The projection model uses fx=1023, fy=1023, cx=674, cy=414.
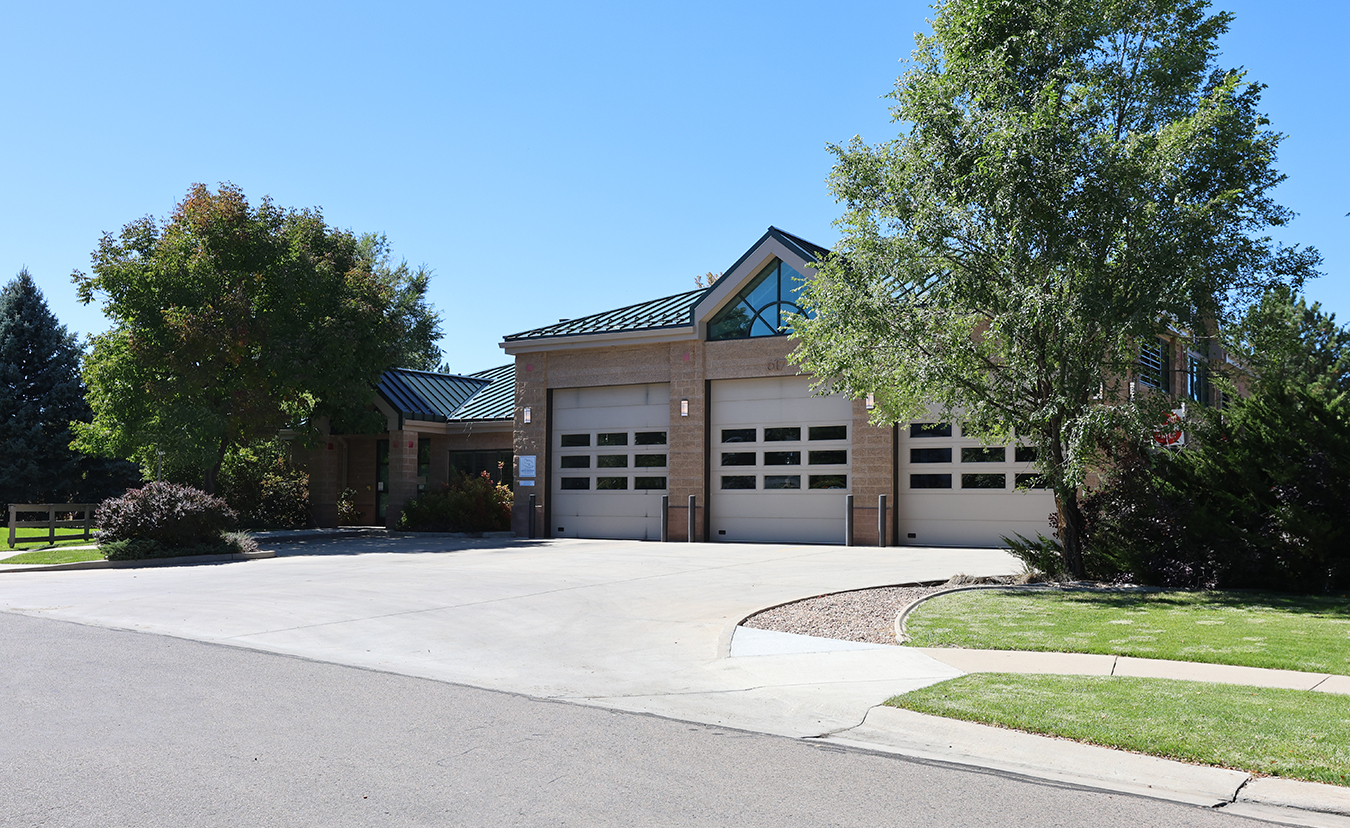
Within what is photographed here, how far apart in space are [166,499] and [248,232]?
8.28 metres

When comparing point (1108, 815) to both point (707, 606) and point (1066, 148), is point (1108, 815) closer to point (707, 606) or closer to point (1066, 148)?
point (707, 606)

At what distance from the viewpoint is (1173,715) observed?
659 cm

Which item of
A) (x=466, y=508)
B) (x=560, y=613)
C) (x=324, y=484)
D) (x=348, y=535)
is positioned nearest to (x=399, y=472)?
(x=348, y=535)

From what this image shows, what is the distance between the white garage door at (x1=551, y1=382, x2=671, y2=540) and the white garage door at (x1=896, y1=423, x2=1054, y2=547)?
621 centimetres

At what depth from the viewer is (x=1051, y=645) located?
9328mm

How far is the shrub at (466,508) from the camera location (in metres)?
28.3

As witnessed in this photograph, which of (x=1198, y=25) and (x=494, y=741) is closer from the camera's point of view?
(x=494, y=741)

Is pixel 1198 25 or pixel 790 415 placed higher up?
pixel 1198 25

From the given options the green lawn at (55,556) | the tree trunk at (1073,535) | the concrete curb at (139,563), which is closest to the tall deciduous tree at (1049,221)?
the tree trunk at (1073,535)

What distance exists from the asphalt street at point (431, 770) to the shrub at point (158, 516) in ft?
43.0

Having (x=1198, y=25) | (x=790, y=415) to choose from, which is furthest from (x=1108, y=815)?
(x=790, y=415)

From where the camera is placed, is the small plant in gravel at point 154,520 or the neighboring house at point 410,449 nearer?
the small plant in gravel at point 154,520

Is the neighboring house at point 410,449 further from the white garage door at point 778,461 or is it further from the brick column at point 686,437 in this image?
the white garage door at point 778,461

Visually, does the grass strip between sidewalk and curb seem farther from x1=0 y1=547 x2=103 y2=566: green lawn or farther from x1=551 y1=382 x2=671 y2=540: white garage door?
x1=0 y1=547 x2=103 y2=566: green lawn
